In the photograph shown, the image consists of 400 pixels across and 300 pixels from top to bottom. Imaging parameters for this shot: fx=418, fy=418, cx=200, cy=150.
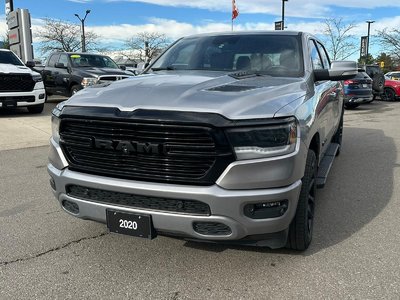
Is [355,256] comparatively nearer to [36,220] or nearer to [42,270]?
[42,270]

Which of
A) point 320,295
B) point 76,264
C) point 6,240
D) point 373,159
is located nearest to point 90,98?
point 76,264

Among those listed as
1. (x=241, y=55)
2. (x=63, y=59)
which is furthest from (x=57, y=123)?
(x=63, y=59)

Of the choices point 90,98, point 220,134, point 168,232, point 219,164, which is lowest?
point 168,232

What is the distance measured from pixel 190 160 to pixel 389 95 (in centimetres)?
2107

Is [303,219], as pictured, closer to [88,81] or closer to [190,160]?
[190,160]

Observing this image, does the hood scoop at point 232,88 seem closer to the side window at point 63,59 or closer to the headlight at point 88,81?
the headlight at point 88,81

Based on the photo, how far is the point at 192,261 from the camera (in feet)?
10.8

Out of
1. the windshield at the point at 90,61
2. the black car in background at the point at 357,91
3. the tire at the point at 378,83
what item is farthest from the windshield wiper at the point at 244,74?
the tire at the point at 378,83

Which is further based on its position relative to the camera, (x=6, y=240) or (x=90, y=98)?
(x=6, y=240)

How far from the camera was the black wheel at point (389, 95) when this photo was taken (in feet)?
68.8

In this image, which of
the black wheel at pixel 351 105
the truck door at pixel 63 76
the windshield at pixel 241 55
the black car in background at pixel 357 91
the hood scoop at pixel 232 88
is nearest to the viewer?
the hood scoop at pixel 232 88

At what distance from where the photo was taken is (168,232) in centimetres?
283

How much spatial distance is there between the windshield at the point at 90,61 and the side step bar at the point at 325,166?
971 centimetres

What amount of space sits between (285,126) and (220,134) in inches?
17.6
